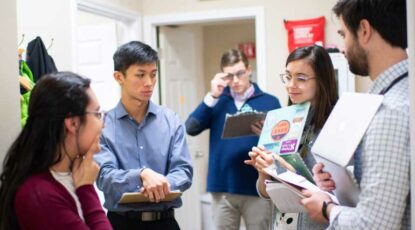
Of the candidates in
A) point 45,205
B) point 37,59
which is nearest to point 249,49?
point 37,59

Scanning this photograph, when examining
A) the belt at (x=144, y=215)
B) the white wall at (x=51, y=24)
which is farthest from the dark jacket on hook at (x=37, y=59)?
the belt at (x=144, y=215)

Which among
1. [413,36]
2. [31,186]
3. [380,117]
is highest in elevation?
[413,36]

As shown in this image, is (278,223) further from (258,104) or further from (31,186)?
(258,104)

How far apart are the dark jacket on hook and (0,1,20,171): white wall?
97 centimetres

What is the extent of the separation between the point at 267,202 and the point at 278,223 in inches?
41.7

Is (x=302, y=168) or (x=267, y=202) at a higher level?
(x=302, y=168)

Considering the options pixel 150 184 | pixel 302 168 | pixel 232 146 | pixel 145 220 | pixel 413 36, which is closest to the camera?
pixel 413 36

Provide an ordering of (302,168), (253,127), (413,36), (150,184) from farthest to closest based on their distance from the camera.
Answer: (253,127)
(150,184)
(302,168)
(413,36)

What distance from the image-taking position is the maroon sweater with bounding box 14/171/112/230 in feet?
3.73

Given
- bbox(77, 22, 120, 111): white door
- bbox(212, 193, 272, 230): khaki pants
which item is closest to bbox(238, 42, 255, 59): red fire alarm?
bbox(77, 22, 120, 111): white door

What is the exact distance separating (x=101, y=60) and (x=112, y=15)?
40 cm

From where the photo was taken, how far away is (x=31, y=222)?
1.14 metres

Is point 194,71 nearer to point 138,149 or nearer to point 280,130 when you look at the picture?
point 138,149

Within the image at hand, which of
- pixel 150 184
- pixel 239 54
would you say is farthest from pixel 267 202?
pixel 150 184
